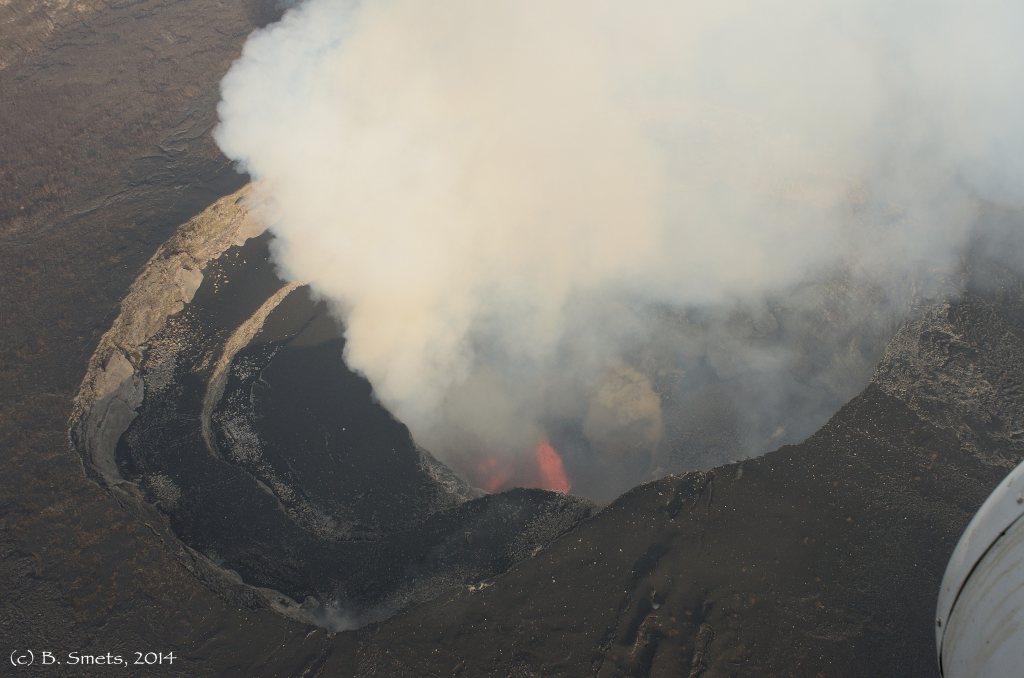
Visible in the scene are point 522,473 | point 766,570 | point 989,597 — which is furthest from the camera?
point 522,473

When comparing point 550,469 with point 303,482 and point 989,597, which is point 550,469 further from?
point 989,597

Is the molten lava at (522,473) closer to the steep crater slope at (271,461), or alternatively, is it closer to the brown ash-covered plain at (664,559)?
the steep crater slope at (271,461)

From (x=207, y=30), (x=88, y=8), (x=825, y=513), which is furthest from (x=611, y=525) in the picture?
(x=88, y=8)

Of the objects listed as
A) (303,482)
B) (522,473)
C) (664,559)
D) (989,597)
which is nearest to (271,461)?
(303,482)

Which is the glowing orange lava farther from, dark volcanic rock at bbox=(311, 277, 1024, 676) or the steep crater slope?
dark volcanic rock at bbox=(311, 277, 1024, 676)

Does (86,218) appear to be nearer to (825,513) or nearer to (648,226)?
(648,226)

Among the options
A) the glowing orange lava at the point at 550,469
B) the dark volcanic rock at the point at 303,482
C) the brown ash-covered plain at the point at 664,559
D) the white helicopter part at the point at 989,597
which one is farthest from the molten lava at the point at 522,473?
the white helicopter part at the point at 989,597

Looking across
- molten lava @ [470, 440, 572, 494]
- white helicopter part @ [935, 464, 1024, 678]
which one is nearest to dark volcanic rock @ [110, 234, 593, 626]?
molten lava @ [470, 440, 572, 494]
